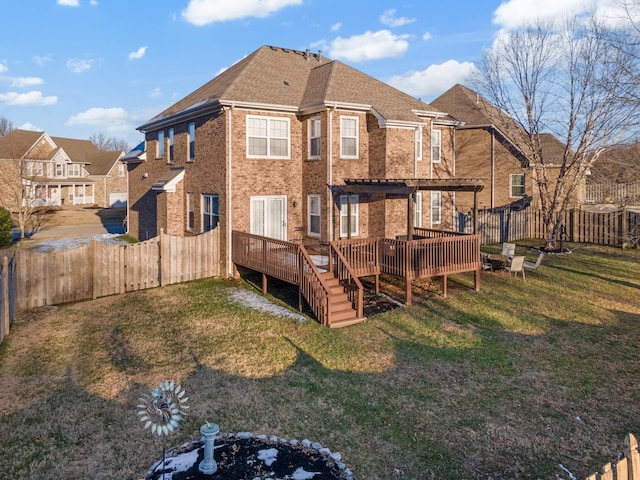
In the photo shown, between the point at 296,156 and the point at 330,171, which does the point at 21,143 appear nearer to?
the point at 296,156

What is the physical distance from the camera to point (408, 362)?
380 inches

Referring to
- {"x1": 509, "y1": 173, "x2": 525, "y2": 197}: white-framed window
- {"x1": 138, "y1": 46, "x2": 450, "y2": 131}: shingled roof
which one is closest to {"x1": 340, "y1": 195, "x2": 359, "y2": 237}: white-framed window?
{"x1": 138, "y1": 46, "x2": 450, "y2": 131}: shingled roof

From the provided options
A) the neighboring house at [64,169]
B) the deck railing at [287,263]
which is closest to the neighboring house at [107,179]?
the neighboring house at [64,169]

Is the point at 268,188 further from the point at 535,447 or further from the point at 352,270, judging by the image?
the point at 535,447

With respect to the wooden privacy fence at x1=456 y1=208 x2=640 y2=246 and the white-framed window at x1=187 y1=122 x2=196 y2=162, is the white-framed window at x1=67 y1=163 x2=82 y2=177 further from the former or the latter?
the wooden privacy fence at x1=456 y1=208 x2=640 y2=246

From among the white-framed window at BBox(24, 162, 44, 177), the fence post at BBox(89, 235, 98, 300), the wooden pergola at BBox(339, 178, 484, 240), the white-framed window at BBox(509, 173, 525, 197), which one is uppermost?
the white-framed window at BBox(24, 162, 44, 177)

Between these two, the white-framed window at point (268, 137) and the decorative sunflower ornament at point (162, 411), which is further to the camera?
the white-framed window at point (268, 137)

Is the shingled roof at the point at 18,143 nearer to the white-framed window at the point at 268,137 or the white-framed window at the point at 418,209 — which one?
the white-framed window at the point at 268,137

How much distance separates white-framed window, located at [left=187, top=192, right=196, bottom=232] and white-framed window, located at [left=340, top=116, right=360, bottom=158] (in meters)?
6.63

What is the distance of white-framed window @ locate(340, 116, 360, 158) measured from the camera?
1748 centimetres

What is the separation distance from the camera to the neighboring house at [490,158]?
28.2 m

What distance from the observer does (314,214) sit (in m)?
18.0

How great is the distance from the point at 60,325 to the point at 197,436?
6929 mm

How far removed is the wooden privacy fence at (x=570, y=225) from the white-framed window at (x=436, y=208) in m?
3.99
